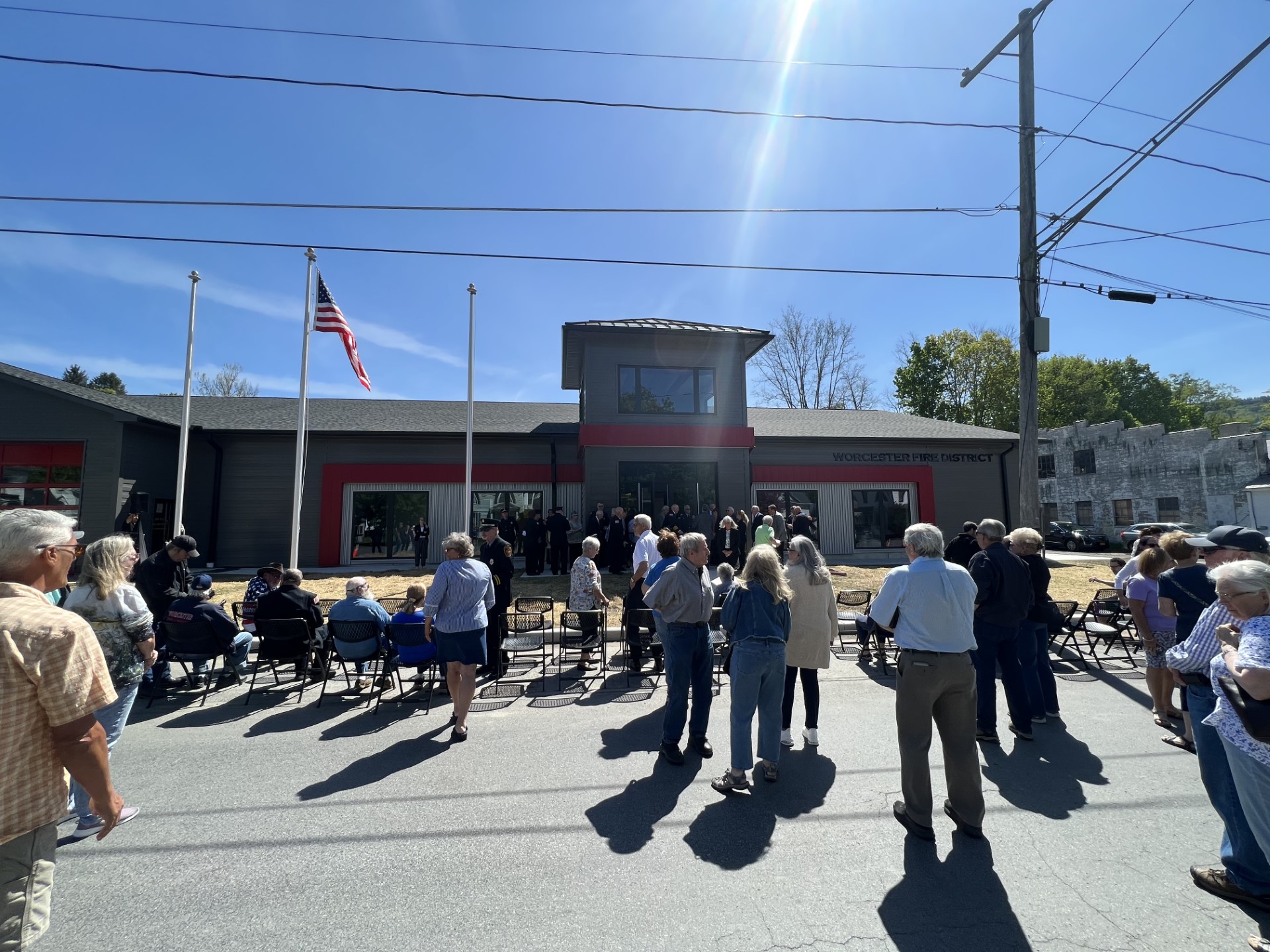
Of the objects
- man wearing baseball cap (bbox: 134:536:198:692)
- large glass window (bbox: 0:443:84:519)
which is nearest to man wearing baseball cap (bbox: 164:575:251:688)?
man wearing baseball cap (bbox: 134:536:198:692)

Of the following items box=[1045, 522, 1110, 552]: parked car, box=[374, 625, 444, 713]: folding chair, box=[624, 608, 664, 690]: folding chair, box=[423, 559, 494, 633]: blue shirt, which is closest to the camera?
box=[423, 559, 494, 633]: blue shirt

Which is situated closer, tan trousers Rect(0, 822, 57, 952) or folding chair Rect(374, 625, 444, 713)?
tan trousers Rect(0, 822, 57, 952)

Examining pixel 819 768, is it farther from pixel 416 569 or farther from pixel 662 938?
pixel 416 569

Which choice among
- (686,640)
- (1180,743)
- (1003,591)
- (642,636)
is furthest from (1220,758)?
(642,636)

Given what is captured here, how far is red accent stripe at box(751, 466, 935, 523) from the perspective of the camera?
19844mm

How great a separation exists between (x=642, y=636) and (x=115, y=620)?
18.1 ft

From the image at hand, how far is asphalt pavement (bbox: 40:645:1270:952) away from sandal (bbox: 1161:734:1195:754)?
108 mm

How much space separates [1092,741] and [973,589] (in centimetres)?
281

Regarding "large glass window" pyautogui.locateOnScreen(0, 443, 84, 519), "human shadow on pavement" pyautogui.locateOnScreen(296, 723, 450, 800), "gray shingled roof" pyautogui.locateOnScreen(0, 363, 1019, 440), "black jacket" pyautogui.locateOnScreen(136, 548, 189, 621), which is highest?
"gray shingled roof" pyautogui.locateOnScreen(0, 363, 1019, 440)

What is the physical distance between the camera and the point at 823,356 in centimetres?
3906

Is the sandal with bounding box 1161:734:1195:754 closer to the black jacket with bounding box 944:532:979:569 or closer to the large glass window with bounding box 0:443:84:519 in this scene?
the black jacket with bounding box 944:532:979:569

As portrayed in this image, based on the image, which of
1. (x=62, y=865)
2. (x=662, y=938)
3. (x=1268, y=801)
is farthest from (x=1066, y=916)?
(x=62, y=865)

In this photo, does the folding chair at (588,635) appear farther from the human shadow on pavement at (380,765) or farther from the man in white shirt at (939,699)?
the man in white shirt at (939,699)

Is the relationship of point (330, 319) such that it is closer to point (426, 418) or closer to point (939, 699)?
point (426, 418)
